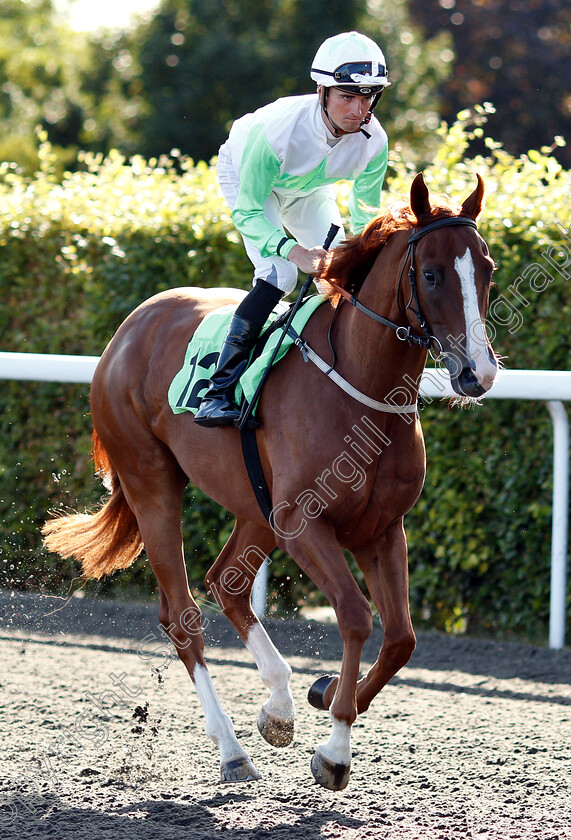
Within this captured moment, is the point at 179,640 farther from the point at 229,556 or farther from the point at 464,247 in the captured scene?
the point at 464,247

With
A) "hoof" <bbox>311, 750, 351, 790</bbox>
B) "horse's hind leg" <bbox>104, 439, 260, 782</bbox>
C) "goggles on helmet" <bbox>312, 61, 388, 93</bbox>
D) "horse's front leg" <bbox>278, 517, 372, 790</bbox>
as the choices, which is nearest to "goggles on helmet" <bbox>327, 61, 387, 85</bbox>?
"goggles on helmet" <bbox>312, 61, 388, 93</bbox>

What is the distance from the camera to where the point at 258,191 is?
3.30 metres

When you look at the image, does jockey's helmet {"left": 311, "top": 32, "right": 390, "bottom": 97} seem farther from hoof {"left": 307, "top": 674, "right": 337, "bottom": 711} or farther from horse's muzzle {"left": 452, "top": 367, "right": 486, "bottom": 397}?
hoof {"left": 307, "top": 674, "right": 337, "bottom": 711}

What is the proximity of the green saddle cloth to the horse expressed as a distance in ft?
0.18

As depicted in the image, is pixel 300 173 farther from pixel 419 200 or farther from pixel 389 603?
pixel 389 603

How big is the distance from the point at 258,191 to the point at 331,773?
1.78 meters

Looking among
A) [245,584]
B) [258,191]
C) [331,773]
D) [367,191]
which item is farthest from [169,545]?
[367,191]

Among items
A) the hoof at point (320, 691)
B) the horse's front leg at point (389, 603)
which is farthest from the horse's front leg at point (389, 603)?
the hoof at point (320, 691)

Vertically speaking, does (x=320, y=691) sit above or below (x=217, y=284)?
below

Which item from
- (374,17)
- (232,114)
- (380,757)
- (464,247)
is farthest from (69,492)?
(374,17)

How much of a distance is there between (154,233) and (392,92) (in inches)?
570

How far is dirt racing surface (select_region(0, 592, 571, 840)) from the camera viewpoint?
2.95 m

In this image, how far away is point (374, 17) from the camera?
19.9m

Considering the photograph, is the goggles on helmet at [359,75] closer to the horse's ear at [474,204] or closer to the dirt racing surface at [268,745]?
the horse's ear at [474,204]
